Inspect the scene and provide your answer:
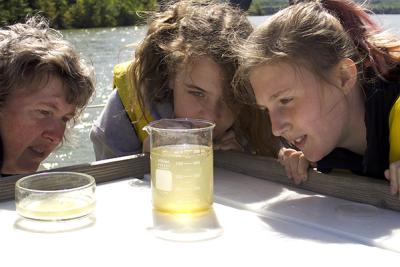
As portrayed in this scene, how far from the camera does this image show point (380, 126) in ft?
4.12

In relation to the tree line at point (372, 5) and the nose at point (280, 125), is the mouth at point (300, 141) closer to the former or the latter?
the nose at point (280, 125)

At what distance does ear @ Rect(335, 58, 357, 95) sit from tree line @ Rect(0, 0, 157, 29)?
27.3ft

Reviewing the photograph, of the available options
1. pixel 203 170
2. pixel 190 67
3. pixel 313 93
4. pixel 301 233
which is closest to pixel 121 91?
pixel 190 67

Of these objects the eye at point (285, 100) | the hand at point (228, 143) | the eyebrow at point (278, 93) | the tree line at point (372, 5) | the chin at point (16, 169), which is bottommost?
the chin at point (16, 169)

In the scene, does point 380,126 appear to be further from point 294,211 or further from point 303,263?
point 303,263

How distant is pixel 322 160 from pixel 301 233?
0.41 metres

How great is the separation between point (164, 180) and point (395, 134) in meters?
0.47

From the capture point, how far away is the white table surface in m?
0.79

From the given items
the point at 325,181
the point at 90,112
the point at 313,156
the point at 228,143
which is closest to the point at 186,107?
the point at 228,143

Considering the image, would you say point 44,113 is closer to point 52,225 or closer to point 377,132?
point 52,225

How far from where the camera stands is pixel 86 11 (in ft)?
51.3

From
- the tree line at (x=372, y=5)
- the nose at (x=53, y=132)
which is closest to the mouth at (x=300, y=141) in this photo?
the tree line at (x=372, y=5)

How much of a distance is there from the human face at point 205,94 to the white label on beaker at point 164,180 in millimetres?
549

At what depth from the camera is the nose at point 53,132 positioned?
5.11ft
